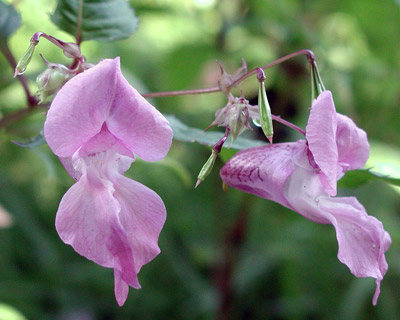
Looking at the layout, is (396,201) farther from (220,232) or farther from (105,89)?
(105,89)

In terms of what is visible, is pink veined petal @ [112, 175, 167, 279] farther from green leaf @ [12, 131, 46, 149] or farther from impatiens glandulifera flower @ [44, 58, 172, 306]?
green leaf @ [12, 131, 46, 149]

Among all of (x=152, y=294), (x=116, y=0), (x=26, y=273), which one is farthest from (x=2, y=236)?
(x=116, y=0)

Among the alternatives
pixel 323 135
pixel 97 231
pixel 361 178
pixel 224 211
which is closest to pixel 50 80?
pixel 97 231

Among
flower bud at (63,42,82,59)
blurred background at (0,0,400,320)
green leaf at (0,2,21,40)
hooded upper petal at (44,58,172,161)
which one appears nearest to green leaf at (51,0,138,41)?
green leaf at (0,2,21,40)

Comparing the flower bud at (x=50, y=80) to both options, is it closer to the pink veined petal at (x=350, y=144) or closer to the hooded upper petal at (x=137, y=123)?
the hooded upper petal at (x=137, y=123)

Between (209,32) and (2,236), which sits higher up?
(209,32)

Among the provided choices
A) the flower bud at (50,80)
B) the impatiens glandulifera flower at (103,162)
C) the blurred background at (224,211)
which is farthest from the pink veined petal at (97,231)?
the blurred background at (224,211)

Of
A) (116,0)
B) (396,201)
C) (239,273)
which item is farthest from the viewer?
(396,201)

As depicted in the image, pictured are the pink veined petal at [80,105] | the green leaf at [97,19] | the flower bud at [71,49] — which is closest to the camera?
the pink veined petal at [80,105]
